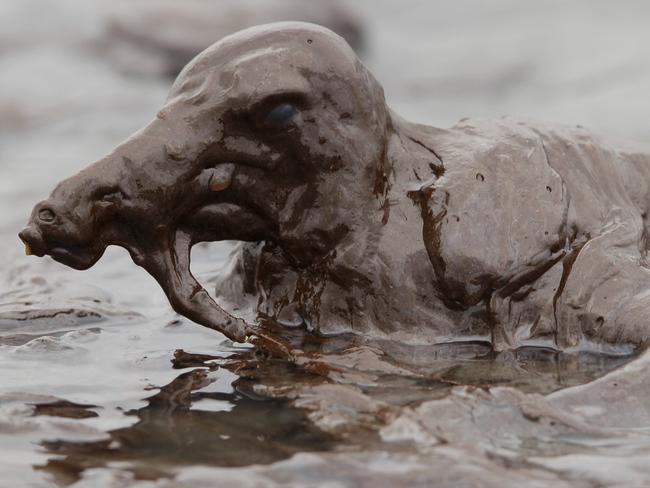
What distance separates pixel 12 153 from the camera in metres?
9.65

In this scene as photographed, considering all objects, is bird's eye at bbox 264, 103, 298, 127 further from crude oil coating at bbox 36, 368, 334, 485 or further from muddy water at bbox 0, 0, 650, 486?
crude oil coating at bbox 36, 368, 334, 485

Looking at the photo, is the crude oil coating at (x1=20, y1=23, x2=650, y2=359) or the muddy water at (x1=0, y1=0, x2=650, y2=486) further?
the crude oil coating at (x1=20, y1=23, x2=650, y2=359)

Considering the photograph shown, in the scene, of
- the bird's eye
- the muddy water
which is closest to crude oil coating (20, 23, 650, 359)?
the bird's eye

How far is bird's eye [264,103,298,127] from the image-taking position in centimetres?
409

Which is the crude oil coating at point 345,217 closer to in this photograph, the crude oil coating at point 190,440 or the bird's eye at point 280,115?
the bird's eye at point 280,115

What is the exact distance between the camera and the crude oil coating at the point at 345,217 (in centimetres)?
404

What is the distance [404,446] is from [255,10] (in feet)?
35.9

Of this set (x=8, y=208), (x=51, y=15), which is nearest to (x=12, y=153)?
(x=8, y=208)

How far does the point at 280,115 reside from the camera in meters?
4.10

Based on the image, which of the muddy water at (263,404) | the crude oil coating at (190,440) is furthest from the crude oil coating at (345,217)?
the crude oil coating at (190,440)

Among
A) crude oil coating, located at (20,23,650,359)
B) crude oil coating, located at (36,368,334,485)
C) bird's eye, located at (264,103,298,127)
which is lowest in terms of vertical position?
crude oil coating, located at (36,368,334,485)

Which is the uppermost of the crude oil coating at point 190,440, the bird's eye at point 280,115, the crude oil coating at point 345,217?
the bird's eye at point 280,115

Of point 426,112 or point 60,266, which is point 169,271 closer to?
point 60,266

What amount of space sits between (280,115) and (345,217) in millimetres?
433
